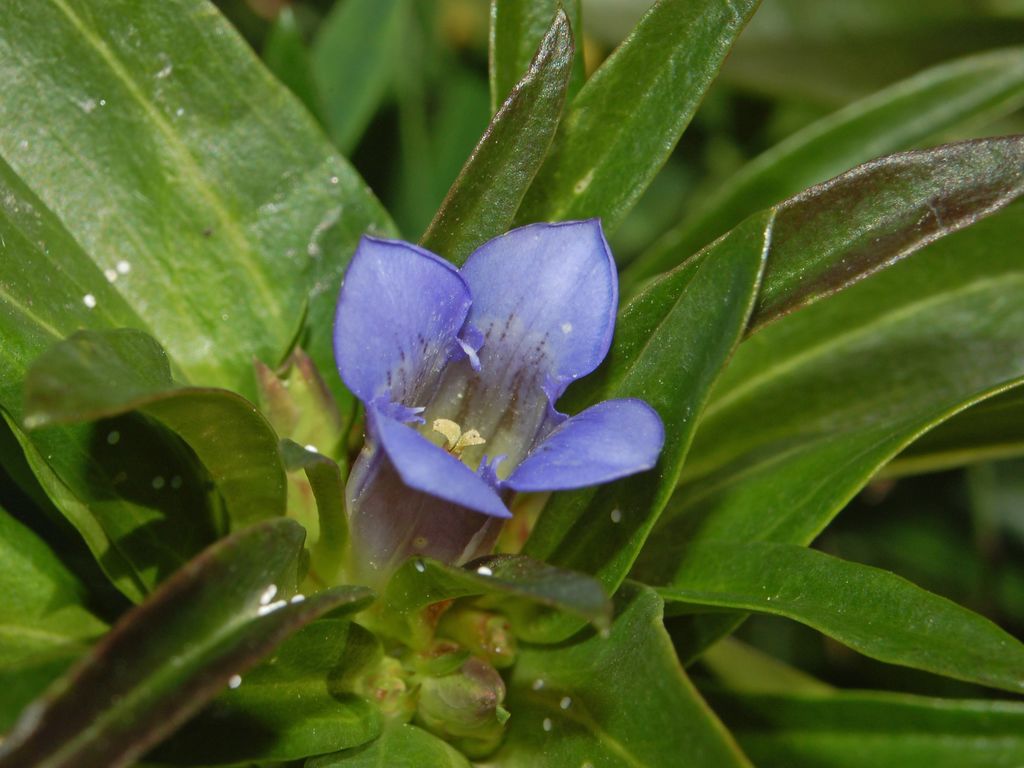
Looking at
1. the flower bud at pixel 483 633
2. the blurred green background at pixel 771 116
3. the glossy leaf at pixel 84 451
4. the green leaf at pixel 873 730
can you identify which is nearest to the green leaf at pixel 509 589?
the flower bud at pixel 483 633

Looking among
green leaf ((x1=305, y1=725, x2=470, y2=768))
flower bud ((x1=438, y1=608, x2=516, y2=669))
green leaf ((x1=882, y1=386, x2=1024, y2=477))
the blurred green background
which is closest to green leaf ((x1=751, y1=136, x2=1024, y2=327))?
green leaf ((x1=882, y1=386, x2=1024, y2=477))

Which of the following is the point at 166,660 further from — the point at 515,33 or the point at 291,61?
the point at 291,61

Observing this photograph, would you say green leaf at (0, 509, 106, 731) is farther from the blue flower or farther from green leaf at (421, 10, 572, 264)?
green leaf at (421, 10, 572, 264)

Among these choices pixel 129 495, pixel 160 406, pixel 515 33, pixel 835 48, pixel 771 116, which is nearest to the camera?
pixel 160 406

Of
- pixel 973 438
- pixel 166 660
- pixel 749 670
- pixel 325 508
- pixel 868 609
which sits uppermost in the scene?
pixel 166 660

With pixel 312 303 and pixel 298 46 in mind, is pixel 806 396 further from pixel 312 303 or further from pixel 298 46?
pixel 298 46

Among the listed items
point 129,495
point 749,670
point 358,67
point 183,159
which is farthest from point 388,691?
point 358,67
